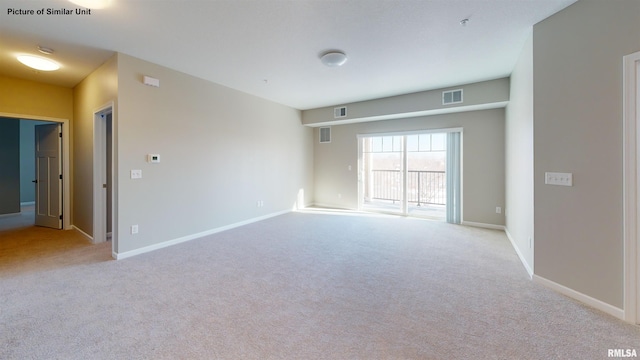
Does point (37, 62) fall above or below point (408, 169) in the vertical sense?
above

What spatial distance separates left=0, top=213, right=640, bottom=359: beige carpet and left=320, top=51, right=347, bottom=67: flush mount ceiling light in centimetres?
270

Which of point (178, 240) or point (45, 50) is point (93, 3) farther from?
point (178, 240)

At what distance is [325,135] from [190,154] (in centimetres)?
399

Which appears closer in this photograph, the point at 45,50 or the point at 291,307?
the point at 291,307

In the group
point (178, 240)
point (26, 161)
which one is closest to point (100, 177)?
point (178, 240)

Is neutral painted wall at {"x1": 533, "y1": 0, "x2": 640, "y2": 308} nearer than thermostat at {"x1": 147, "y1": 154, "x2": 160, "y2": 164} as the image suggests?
Yes

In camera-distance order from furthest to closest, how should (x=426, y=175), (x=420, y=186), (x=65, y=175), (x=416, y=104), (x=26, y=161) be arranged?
(x=26, y=161)
(x=420, y=186)
(x=426, y=175)
(x=416, y=104)
(x=65, y=175)

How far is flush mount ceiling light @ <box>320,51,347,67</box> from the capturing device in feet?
10.8

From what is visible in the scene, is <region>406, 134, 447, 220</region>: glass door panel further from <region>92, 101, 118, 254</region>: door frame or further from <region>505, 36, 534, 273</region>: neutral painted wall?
<region>92, 101, 118, 254</region>: door frame

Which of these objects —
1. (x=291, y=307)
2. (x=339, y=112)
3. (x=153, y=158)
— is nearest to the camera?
(x=291, y=307)

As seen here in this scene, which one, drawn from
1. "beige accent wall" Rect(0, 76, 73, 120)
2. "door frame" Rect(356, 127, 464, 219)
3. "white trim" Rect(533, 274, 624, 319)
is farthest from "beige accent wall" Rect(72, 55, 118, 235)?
"white trim" Rect(533, 274, 624, 319)

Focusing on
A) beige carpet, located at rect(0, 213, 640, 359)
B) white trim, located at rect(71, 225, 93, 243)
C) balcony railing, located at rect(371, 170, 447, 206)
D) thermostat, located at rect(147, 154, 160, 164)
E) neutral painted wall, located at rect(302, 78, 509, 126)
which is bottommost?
beige carpet, located at rect(0, 213, 640, 359)

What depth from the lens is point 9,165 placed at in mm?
5988

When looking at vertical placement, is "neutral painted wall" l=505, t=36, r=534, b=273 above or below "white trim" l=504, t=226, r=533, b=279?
above
